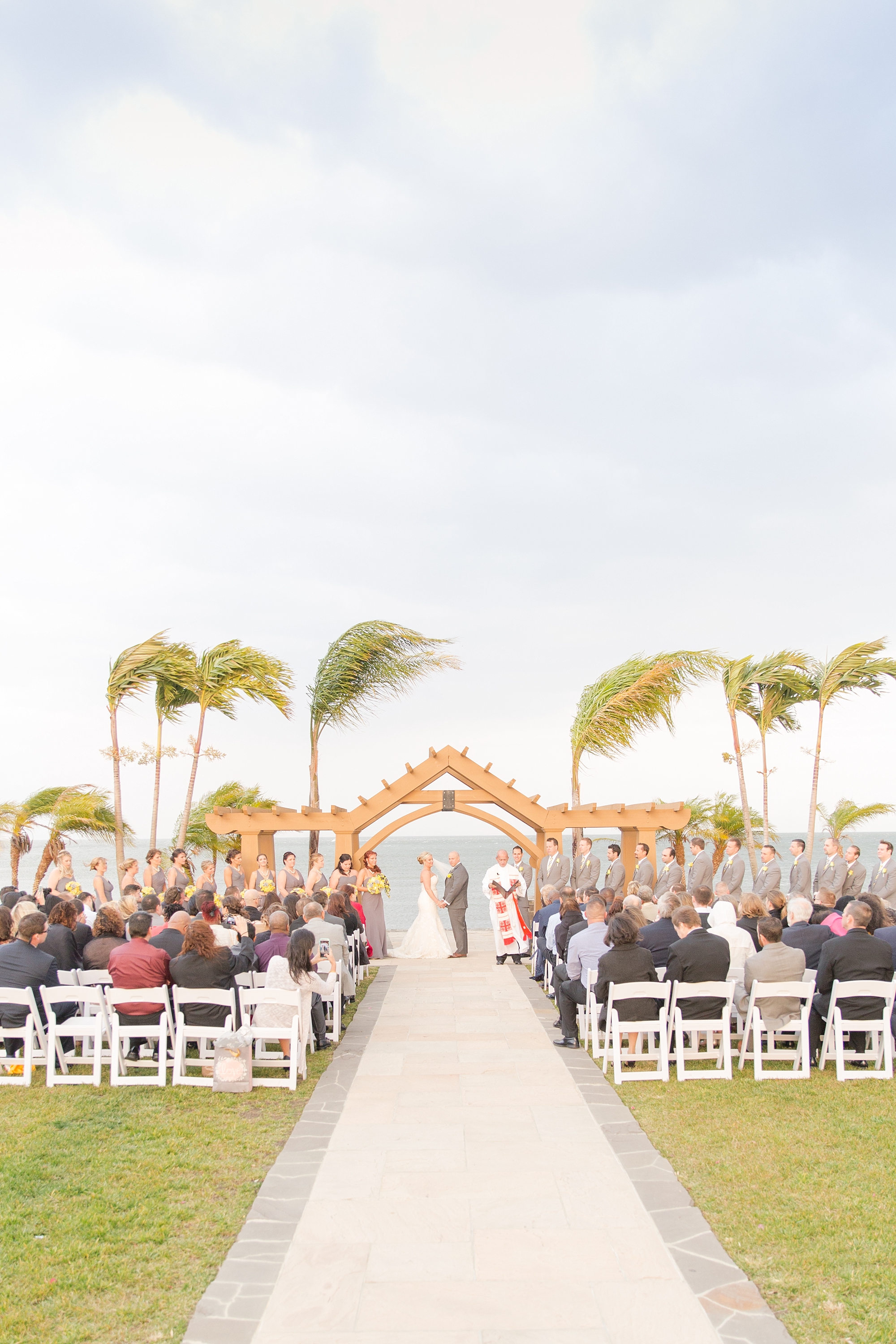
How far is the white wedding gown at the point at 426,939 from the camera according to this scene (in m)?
17.4

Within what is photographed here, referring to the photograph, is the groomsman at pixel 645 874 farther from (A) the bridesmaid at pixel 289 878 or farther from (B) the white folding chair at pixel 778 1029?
(B) the white folding chair at pixel 778 1029

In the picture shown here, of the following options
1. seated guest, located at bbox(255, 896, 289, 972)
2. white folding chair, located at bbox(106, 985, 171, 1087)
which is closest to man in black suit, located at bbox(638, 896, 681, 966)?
seated guest, located at bbox(255, 896, 289, 972)

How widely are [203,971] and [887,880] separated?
934 cm

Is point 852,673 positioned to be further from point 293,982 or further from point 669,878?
point 293,982

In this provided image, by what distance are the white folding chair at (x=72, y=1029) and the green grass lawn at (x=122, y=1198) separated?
12cm

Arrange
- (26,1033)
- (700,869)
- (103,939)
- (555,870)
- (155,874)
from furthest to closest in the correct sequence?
(555,870) < (700,869) < (155,874) < (103,939) < (26,1033)

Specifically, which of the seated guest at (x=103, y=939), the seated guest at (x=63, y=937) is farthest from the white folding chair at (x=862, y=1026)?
the seated guest at (x=63, y=937)

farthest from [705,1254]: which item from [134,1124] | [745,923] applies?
[745,923]

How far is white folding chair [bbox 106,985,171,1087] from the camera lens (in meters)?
8.00

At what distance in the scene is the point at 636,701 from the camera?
20656 mm

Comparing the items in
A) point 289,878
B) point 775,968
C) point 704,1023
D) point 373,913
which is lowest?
point 373,913

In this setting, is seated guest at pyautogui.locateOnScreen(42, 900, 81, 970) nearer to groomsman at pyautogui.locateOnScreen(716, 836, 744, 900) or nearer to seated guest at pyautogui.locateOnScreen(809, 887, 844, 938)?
seated guest at pyautogui.locateOnScreen(809, 887, 844, 938)

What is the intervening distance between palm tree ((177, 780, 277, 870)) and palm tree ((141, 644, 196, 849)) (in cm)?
494

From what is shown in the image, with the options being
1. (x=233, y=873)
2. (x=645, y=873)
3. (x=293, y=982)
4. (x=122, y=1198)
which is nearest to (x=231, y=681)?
(x=233, y=873)
